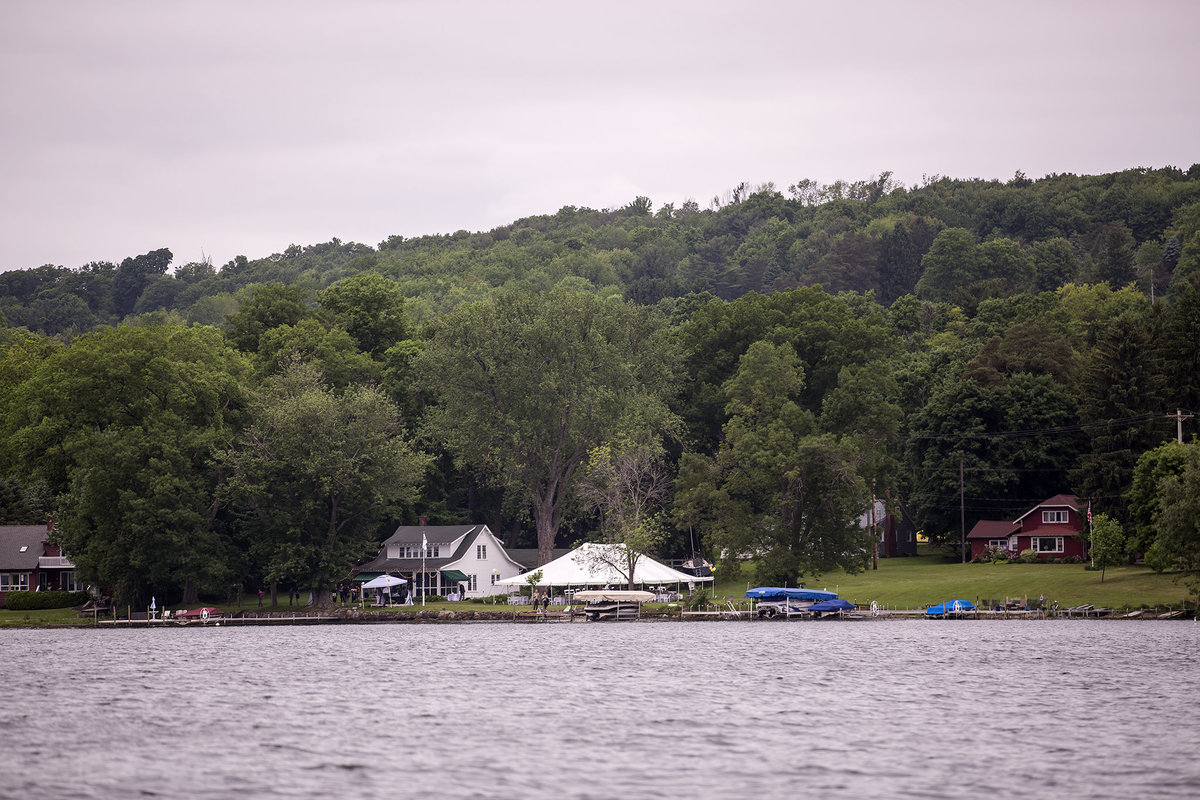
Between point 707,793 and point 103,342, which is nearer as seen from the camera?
point 707,793

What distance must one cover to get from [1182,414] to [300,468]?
186ft

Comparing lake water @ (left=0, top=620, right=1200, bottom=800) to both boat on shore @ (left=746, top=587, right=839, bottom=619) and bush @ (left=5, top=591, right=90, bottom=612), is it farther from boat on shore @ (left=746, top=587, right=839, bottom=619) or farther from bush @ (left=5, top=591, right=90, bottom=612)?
bush @ (left=5, top=591, right=90, bottom=612)

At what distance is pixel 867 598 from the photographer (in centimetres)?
8081

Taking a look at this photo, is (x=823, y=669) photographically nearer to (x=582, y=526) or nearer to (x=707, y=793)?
(x=707, y=793)

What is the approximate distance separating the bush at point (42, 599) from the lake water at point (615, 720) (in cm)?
2823

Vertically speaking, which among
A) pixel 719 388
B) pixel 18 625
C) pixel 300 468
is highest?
pixel 719 388

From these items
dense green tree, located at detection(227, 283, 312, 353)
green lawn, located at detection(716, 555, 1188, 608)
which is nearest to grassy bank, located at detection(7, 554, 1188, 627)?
green lawn, located at detection(716, 555, 1188, 608)

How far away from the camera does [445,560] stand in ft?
309

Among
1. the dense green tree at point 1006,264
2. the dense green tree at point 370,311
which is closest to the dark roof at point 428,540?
the dense green tree at point 370,311

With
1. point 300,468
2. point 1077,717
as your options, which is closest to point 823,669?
point 1077,717

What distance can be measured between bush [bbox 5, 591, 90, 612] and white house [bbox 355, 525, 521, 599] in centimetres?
1929

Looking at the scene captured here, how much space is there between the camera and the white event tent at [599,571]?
81.5 meters

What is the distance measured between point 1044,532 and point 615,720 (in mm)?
66574

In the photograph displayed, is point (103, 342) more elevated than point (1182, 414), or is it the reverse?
point (103, 342)
